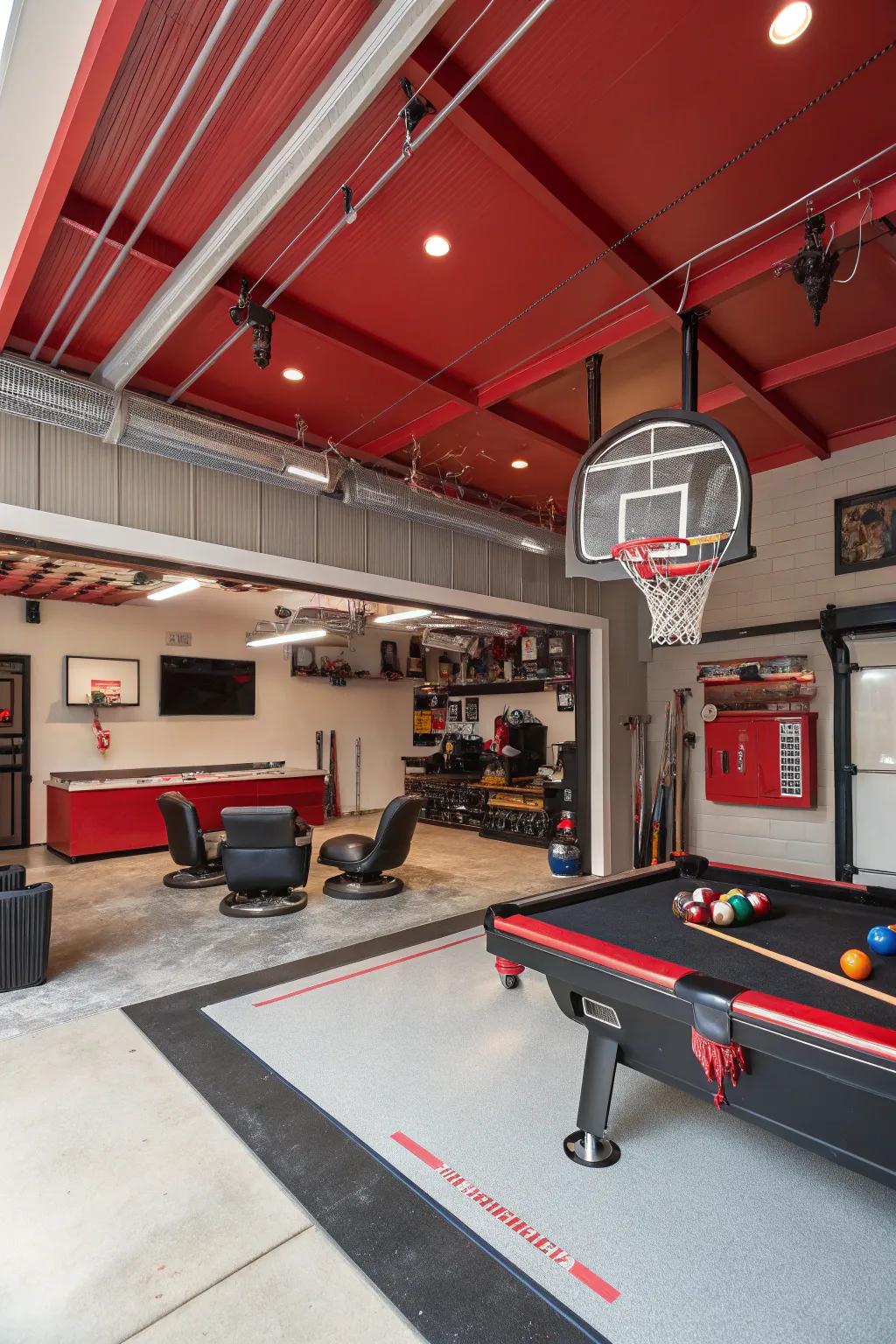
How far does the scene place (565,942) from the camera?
2.34m

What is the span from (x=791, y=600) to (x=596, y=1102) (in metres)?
4.91

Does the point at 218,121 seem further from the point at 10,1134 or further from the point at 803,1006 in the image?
the point at 10,1134

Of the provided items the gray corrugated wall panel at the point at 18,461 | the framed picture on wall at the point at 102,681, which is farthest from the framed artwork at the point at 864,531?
the framed picture on wall at the point at 102,681

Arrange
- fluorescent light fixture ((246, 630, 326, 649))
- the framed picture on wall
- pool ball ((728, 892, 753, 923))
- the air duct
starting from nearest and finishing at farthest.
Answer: pool ball ((728, 892, 753, 923)) → the air duct → the framed picture on wall → fluorescent light fixture ((246, 630, 326, 649))

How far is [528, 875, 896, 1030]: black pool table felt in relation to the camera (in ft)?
6.75

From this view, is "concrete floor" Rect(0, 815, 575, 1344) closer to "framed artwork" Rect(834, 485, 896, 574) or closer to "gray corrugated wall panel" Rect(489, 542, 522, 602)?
"gray corrugated wall panel" Rect(489, 542, 522, 602)

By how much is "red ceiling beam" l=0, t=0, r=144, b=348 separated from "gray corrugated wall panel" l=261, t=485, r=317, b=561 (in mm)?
1937

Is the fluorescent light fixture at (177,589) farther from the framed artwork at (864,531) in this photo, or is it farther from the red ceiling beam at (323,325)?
the framed artwork at (864,531)

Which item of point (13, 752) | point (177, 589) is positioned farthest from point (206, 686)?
point (177, 589)

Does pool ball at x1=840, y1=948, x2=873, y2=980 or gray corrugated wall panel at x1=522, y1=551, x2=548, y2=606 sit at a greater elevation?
gray corrugated wall panel at x1=522, y1=551, x2=548, y2=606

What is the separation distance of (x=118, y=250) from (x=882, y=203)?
131 inches

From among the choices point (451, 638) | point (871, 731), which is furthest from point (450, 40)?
point (451, 638)

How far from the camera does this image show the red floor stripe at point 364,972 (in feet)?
12.7

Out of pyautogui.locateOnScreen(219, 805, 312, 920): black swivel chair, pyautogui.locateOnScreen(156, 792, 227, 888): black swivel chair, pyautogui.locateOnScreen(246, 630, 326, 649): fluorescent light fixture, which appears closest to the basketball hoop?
pyautogui.locateOnScreen(219, 805, 312, 920): black swivel chair
